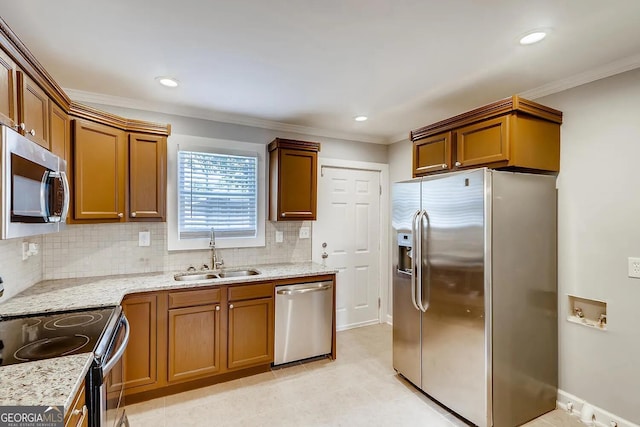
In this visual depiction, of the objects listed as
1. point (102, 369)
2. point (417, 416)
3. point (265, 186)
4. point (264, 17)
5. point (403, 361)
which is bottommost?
point (417, 416)

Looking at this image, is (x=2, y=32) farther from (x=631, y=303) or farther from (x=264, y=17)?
(x=631, y=303)

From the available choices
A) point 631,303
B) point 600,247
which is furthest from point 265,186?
point 631,303

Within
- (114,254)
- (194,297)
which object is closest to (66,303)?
(194,297)

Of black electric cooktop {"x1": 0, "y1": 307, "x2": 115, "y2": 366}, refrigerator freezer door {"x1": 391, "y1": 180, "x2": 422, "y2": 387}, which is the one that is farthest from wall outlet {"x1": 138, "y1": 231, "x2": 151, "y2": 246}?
refrigerator freezer door {"x1": 391, "y1": 180, "x2": 422, "y2": 387}

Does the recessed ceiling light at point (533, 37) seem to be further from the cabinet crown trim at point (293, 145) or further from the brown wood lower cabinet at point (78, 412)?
the brown wood lower cabinet at point (78, 412)

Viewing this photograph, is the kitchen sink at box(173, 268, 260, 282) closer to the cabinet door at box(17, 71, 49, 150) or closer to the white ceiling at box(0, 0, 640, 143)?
the cabinet door at box(17, 71, 49, 150)

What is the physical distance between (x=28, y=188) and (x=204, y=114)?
1961 millimetres

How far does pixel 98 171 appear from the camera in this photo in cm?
244

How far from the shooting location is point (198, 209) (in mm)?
3186

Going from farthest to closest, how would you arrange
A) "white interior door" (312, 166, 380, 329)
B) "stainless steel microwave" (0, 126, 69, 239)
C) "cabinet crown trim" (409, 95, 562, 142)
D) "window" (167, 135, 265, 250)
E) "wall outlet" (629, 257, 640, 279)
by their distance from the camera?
"white interior door" (312, 166, 380, 329) → "window" (167, 135, 265, 250) → "cabinet crown trim" (409, 95, 562, 142) → "wall outlet" (629, 257, 640, 279) → "stainless steel microwave" (0, 126, 69, 239)

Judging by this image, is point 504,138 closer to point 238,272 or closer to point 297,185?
point 297,185

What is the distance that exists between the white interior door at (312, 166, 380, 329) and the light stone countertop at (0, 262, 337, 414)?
55cm

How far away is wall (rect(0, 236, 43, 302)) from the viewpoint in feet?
6.46

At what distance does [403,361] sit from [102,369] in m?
2.29
